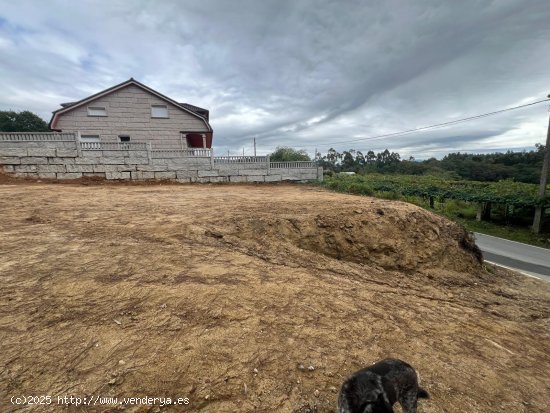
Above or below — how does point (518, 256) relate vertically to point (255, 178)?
below

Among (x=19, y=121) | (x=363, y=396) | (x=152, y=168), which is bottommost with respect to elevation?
(x=363, y=396)

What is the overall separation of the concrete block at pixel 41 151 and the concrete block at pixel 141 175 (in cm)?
275

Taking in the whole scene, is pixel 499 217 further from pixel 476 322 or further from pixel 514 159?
pixel 514 159

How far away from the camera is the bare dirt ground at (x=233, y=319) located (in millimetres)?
1707

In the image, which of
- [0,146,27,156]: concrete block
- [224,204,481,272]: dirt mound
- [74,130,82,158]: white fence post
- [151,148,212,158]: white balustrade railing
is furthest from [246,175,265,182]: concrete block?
[0,146,27,156]: concrete block

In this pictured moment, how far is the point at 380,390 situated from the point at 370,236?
4.21 metres

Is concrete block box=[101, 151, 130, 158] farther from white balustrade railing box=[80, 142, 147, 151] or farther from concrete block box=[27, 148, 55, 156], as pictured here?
concrete block box=[27, 148, 55, 156]

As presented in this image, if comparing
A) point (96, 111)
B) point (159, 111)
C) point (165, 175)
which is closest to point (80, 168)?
point (165, 175)

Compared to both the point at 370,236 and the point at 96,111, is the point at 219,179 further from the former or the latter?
the point at 96,111

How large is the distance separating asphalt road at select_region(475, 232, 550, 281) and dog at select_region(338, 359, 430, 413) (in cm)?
1207

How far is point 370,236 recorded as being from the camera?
5.41 m

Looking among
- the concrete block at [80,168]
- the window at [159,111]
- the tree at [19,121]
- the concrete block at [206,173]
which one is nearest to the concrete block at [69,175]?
the concrete block at [80,168]

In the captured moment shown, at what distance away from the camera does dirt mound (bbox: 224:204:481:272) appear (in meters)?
4.97

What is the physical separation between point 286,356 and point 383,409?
774mm
